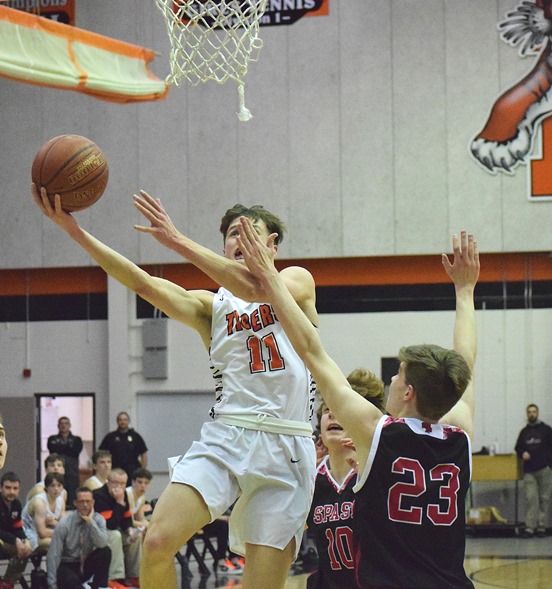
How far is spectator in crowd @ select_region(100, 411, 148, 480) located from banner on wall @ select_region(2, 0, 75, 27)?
7312 mm

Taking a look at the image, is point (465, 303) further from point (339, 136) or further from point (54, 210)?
point (339, 136)

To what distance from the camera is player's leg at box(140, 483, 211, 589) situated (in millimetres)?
4488

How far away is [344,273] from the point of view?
17.5 meters

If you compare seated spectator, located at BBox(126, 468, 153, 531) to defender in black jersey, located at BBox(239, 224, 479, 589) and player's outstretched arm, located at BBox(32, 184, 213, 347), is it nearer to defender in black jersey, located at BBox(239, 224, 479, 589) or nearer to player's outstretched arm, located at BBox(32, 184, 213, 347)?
player's outstretched arm, located at BBox(32, 184, 213, 347)

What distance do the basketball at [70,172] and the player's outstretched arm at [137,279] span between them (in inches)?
2.8

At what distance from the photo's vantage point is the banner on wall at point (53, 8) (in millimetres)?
18016

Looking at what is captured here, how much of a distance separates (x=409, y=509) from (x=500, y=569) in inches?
363

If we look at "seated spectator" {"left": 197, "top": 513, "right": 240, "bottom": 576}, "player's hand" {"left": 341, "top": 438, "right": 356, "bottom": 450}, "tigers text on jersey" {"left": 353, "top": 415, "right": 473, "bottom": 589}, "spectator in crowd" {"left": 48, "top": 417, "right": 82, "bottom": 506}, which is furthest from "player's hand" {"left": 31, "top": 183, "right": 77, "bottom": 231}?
"spectator in crowd" {"left": 48, "top": 417, "right": 82, "bottom": 506}

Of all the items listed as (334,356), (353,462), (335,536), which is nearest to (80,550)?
(335,536)

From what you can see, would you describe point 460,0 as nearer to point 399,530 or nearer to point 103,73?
point 103,73

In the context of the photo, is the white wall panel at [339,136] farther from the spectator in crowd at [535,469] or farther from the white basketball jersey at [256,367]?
the white basketball jersey at [256,367]

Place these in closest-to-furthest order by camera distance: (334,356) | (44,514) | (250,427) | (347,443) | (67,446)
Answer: (347,443), (250,427), (44,514), (67,446), (334,356)

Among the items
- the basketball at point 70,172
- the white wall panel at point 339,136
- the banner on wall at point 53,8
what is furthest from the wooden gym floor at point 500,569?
the banner on wall at point 53,8

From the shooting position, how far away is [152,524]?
455 centimetres
